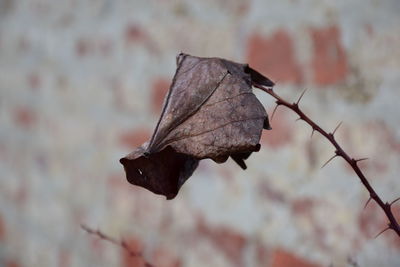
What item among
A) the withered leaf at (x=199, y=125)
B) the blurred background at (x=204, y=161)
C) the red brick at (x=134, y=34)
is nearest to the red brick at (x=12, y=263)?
the blurred background at (x=204, y=161)

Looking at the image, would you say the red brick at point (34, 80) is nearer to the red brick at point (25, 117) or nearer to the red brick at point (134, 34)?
the red brick at point (25, 117)

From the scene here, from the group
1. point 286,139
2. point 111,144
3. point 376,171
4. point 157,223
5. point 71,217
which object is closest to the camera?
point 376,171

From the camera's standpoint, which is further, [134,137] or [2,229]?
[2,229]

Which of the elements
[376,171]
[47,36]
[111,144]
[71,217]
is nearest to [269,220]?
[376,171]

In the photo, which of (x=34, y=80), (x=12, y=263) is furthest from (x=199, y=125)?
(x=12, y=263)

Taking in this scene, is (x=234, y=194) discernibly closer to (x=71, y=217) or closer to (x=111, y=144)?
(x=111, y=144)

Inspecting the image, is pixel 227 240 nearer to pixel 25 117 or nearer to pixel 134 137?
pixel 134 137
